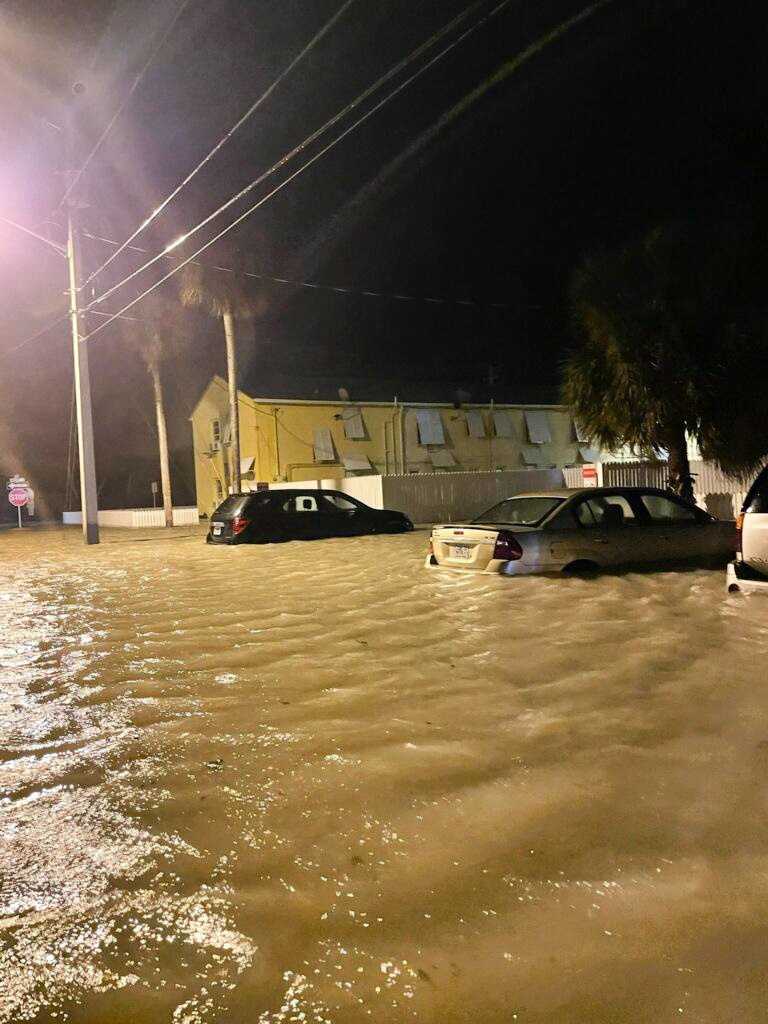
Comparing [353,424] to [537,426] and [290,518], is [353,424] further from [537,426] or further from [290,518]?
[290,518]

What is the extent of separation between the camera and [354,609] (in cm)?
823

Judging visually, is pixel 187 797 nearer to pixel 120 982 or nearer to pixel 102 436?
pixel 120 982

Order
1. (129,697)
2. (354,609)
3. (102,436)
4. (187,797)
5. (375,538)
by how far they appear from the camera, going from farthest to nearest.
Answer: (102,436) < (375,538) < (354,609) < (129,697) < (187,797)

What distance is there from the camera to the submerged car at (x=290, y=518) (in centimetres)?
1653

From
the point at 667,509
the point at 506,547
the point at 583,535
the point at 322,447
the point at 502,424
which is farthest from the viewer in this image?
the point at 502,424

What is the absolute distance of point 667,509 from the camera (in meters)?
10.7

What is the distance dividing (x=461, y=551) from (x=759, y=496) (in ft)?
12.3

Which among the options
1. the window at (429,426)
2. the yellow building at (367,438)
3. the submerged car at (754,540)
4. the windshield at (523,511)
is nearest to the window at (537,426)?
the yellow building at (367,438)

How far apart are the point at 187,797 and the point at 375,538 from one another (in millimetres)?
13793

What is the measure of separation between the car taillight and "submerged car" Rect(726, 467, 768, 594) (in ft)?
8.51

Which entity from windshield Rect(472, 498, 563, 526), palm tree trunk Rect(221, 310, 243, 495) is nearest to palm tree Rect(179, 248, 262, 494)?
palm tree trunk Rect(221, 310, 243, 495)

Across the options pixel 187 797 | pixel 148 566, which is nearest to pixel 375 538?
pixel 148 566

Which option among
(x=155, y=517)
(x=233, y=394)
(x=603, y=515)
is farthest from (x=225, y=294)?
(x=603, y=515)

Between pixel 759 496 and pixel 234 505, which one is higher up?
pixel 234 505
